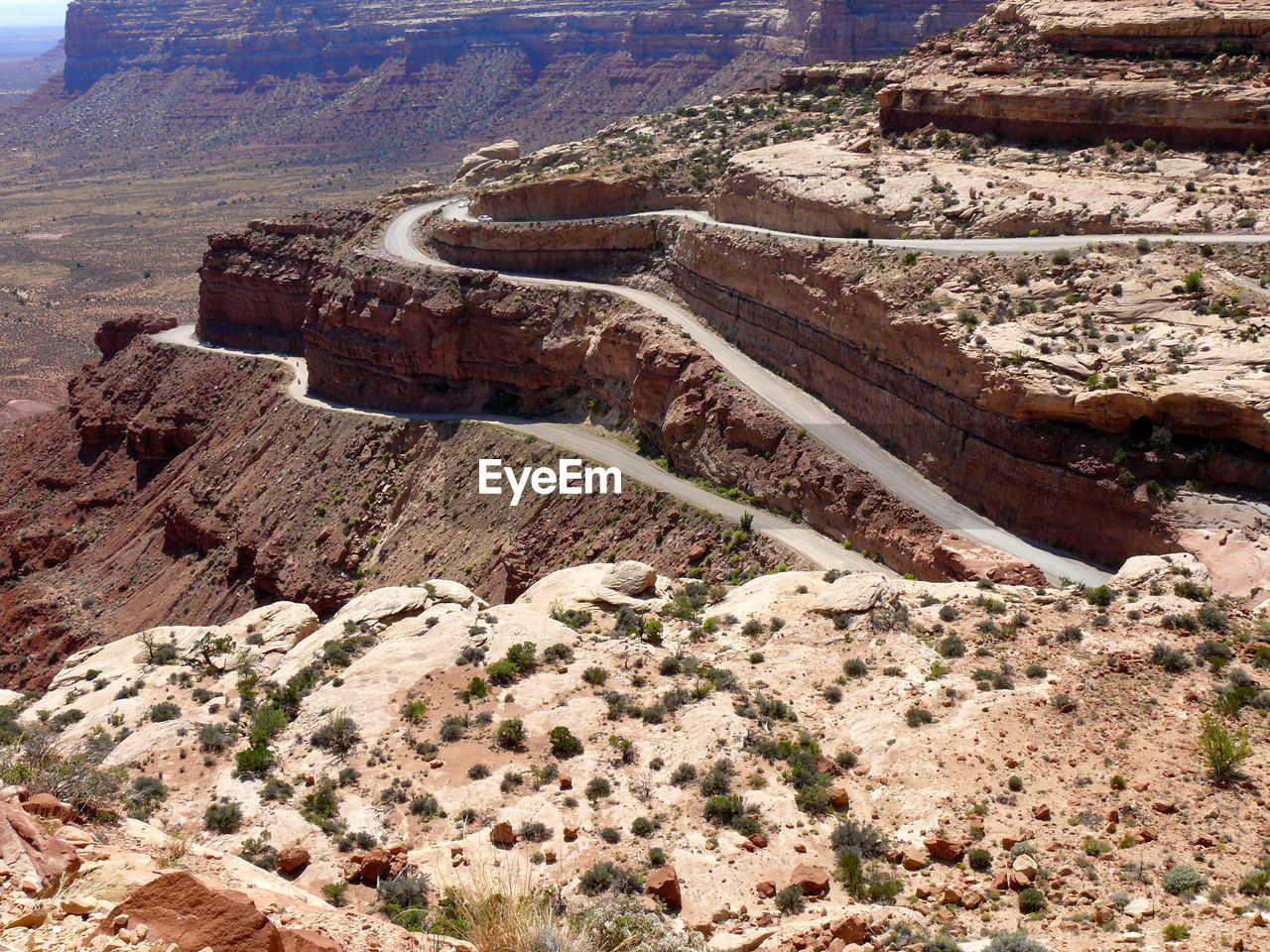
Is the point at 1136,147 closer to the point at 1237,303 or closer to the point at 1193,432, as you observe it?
the point at 1237,303

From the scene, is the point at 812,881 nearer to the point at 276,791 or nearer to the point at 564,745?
the point at 564,745

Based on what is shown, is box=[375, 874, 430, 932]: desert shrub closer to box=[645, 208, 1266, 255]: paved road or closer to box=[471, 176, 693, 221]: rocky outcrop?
box=[645, 208, 1266, 255]: paved road

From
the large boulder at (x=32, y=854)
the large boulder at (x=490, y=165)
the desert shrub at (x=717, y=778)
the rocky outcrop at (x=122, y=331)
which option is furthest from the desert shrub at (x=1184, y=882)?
the rocky outcrop at (x=122, y=331)

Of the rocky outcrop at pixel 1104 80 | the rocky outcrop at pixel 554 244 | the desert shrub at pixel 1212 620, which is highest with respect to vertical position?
the rocky outcrop at pixel 1104 80

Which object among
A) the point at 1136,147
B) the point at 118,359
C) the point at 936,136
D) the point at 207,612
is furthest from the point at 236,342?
the point at 1136,147

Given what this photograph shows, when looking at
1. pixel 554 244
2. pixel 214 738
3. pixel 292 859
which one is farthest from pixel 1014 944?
pixel 554 244

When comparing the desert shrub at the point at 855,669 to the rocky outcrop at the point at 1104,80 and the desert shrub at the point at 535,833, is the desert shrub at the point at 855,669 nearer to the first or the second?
the desert shrub at the point at 535,833
